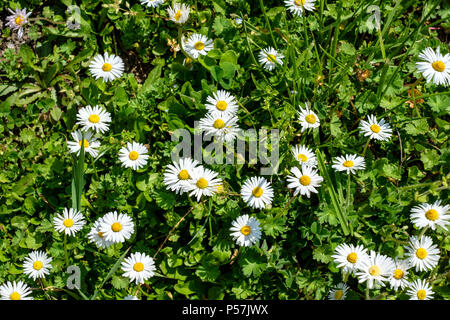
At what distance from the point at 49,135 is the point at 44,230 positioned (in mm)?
642

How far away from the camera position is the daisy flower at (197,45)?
2.73 meters

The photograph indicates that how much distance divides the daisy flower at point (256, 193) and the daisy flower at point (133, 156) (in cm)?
62

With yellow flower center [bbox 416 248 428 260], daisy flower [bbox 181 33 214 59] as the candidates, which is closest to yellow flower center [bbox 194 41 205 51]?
daisy flower [bbox 181 33 214 59]

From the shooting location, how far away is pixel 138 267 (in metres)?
2.42

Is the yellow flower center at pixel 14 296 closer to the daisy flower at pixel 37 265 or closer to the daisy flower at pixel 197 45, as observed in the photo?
the daisy flower at pixel 37 265

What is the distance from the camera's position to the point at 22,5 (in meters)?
2.94

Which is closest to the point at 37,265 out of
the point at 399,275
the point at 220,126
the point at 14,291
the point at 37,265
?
the point at 37,265

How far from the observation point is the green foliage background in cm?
251

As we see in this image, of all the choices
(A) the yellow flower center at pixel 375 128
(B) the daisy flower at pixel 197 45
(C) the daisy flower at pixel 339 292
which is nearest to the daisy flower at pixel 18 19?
(B) the daisy flower at pixel 197 45

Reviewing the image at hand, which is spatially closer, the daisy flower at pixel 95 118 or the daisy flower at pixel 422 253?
the daisy flower at pixel 422 253

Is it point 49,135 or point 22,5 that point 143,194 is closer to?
point 49,135

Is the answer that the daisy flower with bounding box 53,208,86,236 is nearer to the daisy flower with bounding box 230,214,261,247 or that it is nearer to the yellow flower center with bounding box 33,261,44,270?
the yellow flower center with bounding box 33,261,44,270

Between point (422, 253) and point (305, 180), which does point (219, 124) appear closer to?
point (305, 180)

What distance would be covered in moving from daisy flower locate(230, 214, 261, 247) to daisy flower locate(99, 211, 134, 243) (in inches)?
23.5
